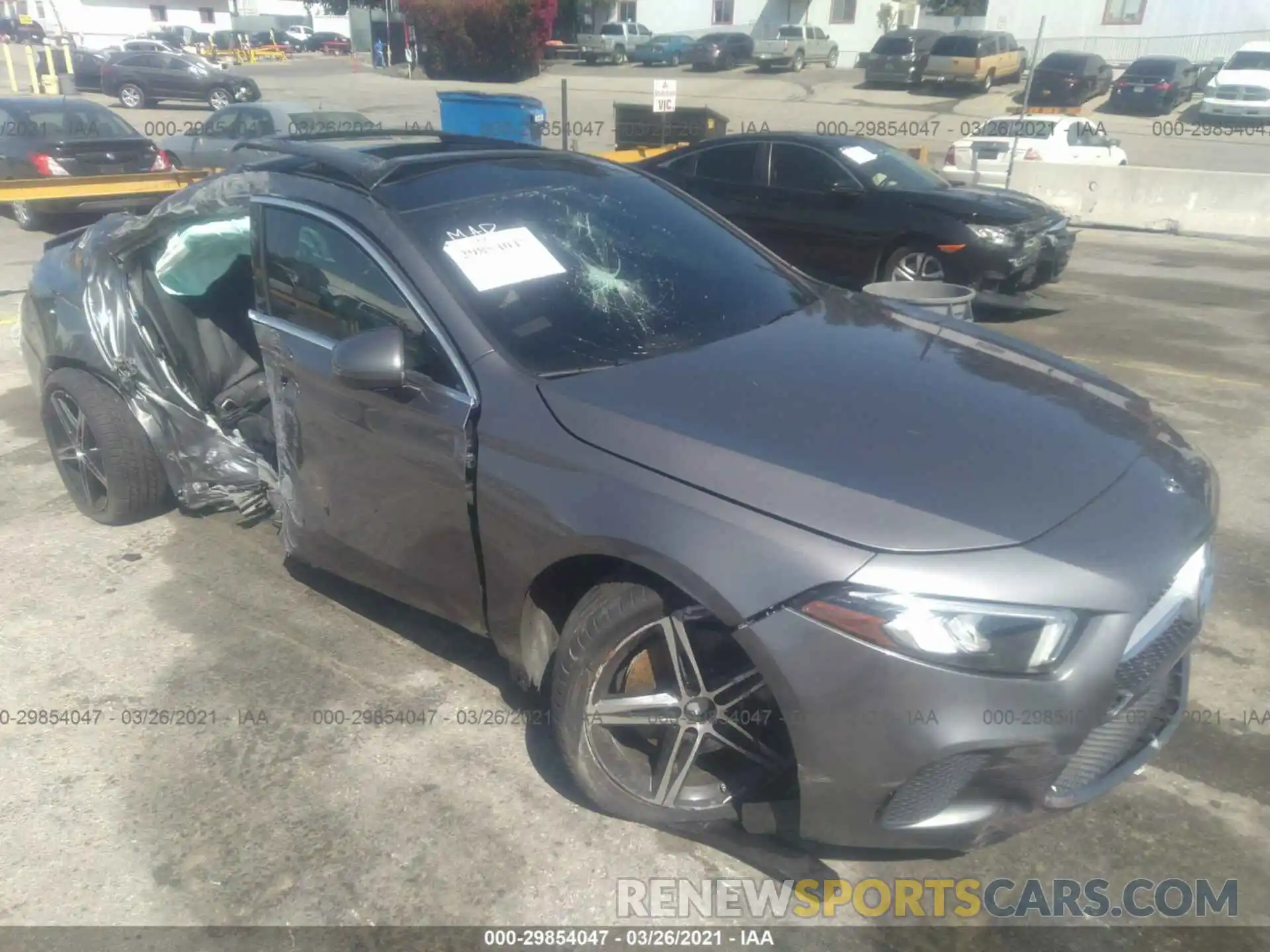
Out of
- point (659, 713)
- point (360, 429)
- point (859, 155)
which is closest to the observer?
point (659, 713)

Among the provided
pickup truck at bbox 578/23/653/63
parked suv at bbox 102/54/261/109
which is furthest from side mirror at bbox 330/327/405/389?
pickup truck at bbox 578/23/653/63

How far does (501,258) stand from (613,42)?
47960 millimetres

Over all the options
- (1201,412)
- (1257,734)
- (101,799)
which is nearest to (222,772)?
(101,799)

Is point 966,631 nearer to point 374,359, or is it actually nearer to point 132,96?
point 374,359

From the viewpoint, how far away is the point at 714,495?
2416 millimetres

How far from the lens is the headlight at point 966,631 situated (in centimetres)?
222

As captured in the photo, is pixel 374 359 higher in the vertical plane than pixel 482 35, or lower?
higher

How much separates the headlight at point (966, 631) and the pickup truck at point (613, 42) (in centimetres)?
4857

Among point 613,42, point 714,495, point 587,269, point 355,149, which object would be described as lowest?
point 613,42

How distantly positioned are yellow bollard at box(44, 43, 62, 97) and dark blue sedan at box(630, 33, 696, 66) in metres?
23.7

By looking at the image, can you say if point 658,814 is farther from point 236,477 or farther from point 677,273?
point 236,477

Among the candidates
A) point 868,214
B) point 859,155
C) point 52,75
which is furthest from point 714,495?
point 52,75

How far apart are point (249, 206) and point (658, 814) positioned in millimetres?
2562

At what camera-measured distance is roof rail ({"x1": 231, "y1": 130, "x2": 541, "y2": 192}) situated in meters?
3.34
